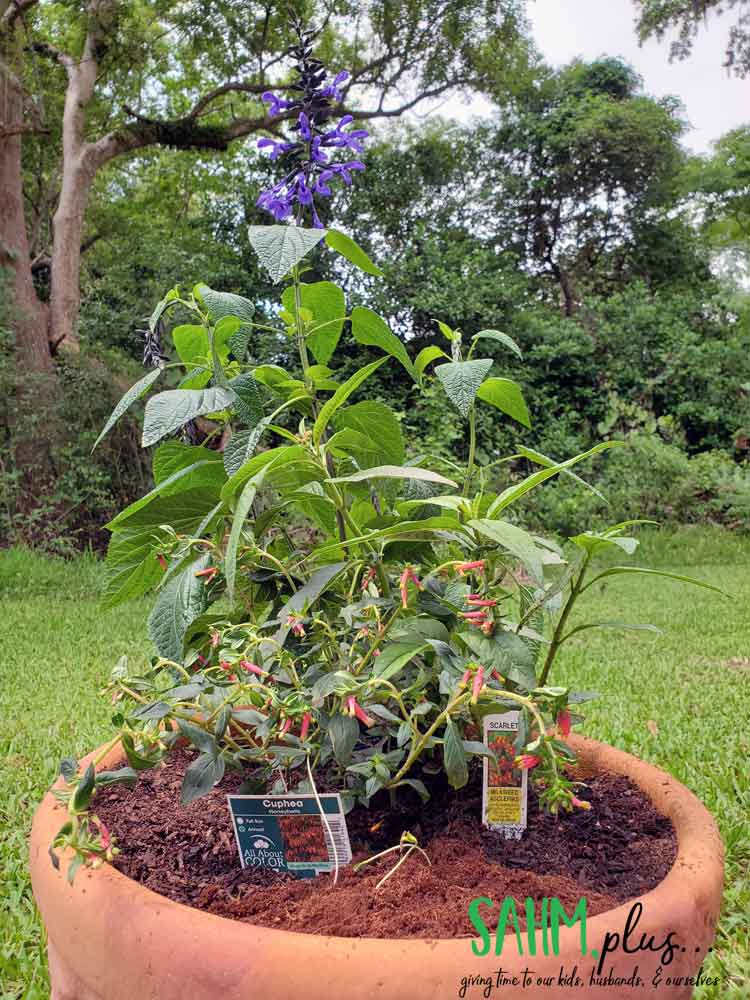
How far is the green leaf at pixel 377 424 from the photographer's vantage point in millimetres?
893

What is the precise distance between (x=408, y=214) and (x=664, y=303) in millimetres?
2958

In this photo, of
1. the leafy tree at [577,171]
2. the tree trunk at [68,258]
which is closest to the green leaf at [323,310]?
the tree trunk at [68,258]

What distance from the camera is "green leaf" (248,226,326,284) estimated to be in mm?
726

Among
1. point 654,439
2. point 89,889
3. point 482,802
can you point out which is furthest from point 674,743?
point 654,439

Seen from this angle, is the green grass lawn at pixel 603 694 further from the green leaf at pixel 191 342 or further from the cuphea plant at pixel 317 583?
the green leaf at pixel 191 342

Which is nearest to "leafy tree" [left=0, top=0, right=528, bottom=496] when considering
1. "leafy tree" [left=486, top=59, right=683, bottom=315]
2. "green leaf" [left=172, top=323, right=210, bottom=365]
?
"leafy tree" [left=486, top=59, right=683, bottom=315]

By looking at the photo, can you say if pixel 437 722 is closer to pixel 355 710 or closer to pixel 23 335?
pixel 355 710

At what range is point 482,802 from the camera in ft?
2.84

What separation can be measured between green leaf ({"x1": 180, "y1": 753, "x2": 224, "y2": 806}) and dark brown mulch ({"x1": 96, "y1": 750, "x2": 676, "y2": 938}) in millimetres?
86

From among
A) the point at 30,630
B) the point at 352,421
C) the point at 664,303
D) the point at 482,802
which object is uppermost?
the point at 664,303

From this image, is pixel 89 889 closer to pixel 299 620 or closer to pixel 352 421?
pixel 299 620

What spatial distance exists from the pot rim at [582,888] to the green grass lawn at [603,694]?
1.10ft

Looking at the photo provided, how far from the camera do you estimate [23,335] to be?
230 inches

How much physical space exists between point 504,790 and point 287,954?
35cm
